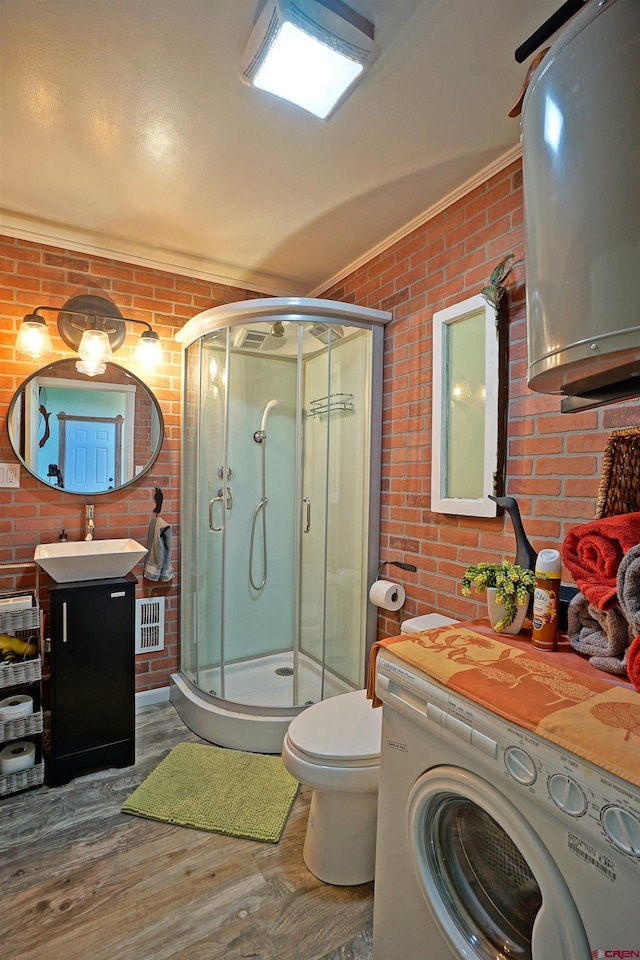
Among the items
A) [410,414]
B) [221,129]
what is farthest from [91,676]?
[221,129]

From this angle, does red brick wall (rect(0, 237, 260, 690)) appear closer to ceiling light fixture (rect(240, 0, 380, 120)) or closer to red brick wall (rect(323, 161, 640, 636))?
red brick wall (rect(323, 161, 640, 636))

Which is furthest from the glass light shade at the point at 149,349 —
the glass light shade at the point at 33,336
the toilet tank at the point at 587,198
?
the toilet tank at the point at 587,198

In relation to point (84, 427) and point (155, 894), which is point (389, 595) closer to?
point (155, 894)

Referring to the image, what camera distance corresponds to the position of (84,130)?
1694 mm

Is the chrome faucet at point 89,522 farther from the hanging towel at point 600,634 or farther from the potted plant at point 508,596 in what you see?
the hanging towel at point 600,634

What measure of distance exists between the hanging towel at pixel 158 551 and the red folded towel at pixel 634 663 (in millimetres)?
2280

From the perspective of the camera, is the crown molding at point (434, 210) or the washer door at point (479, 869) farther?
the crown molding at point (434, 210)

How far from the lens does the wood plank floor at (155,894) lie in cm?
133

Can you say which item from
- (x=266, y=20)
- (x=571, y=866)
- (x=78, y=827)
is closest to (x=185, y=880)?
(x=78, y=827)

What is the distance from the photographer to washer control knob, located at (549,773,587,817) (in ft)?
2.46

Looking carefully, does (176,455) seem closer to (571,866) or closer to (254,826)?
(254,826)

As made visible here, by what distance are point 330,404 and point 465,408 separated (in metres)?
0.73

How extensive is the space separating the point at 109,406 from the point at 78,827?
1.93m

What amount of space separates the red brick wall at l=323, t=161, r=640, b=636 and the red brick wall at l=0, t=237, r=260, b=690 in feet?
3.65
